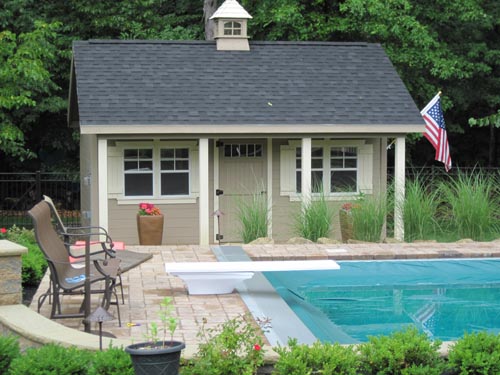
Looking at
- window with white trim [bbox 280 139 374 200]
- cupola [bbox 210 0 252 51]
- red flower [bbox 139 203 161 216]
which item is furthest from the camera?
cupola [bbox 210 0 252 51]

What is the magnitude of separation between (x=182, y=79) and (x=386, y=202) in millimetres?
4815

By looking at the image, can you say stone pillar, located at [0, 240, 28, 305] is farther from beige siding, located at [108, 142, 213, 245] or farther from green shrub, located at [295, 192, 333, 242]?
beige siding, located at [108, 142, 213, 245]

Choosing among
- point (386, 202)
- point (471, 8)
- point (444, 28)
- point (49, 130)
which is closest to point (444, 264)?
point (386, 202)

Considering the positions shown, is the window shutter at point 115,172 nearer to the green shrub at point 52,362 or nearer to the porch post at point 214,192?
the porch post at point 214,192

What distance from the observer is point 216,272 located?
9.42 metres

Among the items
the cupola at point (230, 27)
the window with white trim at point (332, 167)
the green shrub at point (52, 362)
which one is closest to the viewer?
the green shrub at point (52, 362)

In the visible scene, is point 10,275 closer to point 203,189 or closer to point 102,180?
point 102,180

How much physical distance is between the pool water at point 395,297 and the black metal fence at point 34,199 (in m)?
8.72

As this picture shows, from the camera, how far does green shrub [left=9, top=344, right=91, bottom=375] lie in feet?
19.1

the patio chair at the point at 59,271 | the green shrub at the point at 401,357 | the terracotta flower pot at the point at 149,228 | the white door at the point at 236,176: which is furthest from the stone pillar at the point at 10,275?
the white door at the point at 236,176

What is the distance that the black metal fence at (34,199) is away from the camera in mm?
19422

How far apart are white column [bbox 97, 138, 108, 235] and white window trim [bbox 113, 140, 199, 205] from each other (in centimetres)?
78

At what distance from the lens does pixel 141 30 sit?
22.4m

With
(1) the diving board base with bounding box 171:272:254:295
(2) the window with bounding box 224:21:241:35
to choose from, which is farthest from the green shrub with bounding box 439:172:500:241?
(1) the diving board base with bounding box 171:272:254:295
